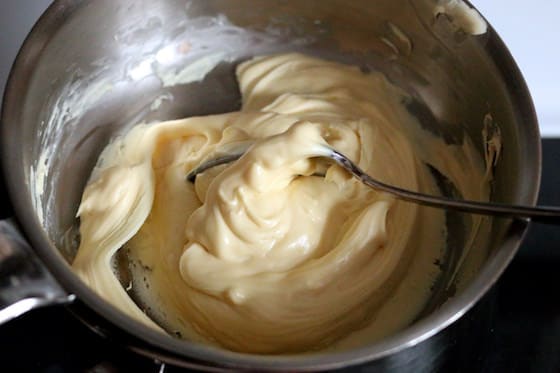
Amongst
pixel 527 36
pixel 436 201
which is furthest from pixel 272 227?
pixel 527 36

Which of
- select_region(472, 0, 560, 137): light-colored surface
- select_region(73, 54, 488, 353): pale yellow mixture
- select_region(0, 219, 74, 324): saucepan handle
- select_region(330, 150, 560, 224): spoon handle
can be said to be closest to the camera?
select_region(0, 219, 74, 324): saucepan handle

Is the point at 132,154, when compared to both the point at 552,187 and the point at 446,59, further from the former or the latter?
the point at 552,187

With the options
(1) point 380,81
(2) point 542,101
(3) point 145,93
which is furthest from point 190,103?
(2) point 542,101

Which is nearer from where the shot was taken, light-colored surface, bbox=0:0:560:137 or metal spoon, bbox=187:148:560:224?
metal spoon, bbox=187:148:560:224

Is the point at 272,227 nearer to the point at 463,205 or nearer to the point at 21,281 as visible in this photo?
the point at 463,205

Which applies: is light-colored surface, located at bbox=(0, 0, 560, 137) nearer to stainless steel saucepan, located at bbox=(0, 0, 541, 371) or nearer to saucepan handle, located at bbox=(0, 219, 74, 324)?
stainless steel saucepan, located at bbox=(0, 0, 541, 371)

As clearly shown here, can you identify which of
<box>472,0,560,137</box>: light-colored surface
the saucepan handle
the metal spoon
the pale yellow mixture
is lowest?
the saucepan handle

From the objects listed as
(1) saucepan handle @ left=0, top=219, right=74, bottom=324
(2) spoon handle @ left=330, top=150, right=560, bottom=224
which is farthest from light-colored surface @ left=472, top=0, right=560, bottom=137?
(1) saucepan handle @ left=0, top=219, right=74, bottom=324
